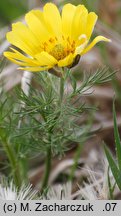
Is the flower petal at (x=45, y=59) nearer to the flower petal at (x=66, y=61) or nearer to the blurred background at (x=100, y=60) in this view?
the flower petal at (x=66, y=61)

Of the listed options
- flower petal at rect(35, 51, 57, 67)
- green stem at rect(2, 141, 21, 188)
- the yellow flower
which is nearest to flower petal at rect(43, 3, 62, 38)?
the yellow flower


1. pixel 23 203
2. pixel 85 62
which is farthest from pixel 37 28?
pixel 85 62

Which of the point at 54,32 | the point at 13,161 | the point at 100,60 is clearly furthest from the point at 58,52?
the point at 100,60

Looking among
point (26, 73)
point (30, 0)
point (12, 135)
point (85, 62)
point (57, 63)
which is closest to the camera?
point (57, 63)

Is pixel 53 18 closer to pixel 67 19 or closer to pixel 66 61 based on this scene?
pixel 67 19

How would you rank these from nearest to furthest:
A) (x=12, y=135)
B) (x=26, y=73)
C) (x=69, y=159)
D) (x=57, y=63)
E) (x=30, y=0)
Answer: (x=57, y=63) < (x=12, y=135) < (x=26, y=73) < (x=69, y=159) < (x=30, y=0)

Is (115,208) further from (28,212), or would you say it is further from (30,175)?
(30,175)
